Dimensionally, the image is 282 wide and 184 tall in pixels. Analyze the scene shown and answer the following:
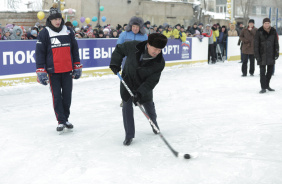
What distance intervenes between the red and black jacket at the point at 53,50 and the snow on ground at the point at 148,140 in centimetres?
87

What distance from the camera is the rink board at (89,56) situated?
9156mm

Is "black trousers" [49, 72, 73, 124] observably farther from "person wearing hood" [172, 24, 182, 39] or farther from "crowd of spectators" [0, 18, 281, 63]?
"person wearing hood" [172, 24, 182, 39]

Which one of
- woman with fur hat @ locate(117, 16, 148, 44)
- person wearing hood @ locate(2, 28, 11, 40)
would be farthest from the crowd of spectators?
woman with fur hat @ locate(117, 16, 148, 44)

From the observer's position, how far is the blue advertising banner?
29.9ft

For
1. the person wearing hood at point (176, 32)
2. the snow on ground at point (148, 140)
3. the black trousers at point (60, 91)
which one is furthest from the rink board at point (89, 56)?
the black trousers at point (60, 91)

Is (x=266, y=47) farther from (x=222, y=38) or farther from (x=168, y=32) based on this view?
(x=222, y=38)

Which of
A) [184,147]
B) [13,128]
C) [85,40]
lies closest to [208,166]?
[184,147]

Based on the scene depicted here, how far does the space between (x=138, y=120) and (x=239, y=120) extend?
146 cm

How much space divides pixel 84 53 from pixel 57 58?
5.85m

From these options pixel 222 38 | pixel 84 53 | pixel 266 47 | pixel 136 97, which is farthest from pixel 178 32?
pixel 136 97

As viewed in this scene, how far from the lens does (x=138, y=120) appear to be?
608 cm

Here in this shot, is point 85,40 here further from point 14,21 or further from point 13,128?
point 14,21

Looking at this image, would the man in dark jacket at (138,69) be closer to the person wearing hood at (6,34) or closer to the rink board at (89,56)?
the rink board at (89,56)

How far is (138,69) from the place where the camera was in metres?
4.43
